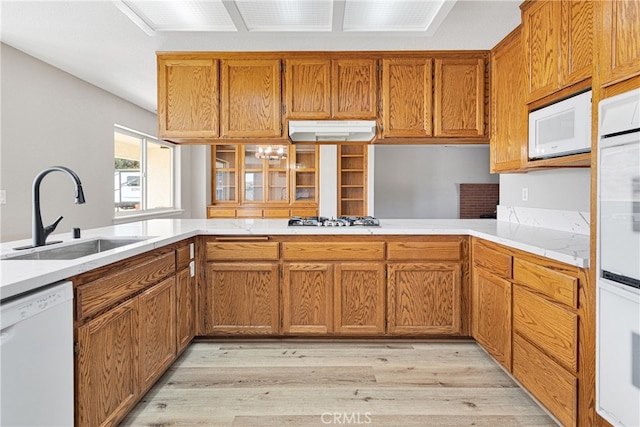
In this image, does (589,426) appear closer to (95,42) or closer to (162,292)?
(162,292)

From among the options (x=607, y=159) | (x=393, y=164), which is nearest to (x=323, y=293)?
(x=607, y=159)

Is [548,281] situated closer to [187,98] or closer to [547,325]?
[547,325]

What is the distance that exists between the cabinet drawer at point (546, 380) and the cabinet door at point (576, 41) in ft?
4.44

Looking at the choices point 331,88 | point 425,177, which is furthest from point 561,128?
point 425,177

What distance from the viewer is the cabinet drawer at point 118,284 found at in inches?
54.5

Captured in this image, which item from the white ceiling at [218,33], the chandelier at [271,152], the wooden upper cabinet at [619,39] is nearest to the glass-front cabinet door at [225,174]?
the chandelier at [271,152]

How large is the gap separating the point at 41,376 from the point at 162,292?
0.95 meters

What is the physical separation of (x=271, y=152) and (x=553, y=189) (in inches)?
191

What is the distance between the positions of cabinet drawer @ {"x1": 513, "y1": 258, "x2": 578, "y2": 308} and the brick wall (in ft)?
22.2

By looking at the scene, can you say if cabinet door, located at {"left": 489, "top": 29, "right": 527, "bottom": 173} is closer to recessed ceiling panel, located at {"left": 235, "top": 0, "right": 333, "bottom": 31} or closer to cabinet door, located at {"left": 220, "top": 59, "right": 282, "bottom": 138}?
recessed ceiling panel, located at {"left": 235, "top": 0, "right": 333, "bottom": 31}

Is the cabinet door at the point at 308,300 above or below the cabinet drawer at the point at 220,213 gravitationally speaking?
Result: below

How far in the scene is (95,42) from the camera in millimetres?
3328

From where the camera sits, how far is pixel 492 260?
229cm

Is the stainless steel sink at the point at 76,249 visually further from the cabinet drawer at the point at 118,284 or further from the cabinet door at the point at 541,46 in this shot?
the cabinet door at the point at 541,46
